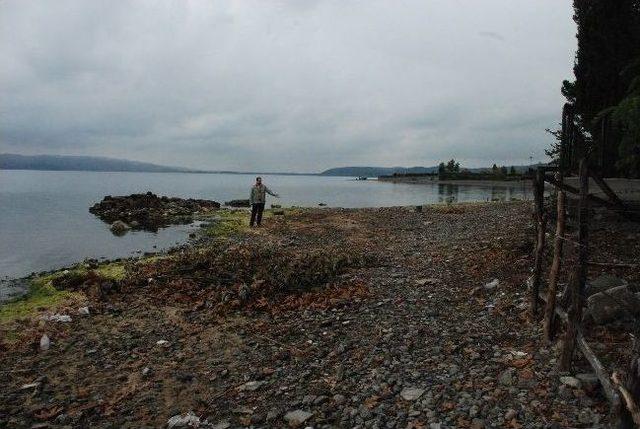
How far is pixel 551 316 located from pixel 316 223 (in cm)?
2099

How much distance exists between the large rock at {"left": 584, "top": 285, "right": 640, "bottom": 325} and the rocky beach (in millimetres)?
291

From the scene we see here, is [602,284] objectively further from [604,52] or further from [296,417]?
[604,52]

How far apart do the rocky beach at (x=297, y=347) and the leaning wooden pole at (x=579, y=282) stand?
1.08 feet

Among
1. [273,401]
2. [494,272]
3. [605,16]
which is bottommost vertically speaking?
[273,401]

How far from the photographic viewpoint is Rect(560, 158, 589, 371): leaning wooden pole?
6.61m

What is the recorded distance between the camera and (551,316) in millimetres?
7730

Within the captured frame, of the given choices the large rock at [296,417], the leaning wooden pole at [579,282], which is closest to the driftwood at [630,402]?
the leaning wooden pole at [579,282]

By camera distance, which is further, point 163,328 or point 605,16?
point 605,16

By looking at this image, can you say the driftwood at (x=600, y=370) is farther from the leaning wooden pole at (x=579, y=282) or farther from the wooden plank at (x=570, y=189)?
the wooden plank at (x=570, y=189)

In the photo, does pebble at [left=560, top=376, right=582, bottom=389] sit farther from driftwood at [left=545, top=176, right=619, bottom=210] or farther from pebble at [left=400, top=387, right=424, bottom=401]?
driftwood at [left=545, top=176, right=619, bottom=210]

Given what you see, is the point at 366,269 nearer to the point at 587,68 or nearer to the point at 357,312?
the point at 357,312

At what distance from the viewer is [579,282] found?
6.66m

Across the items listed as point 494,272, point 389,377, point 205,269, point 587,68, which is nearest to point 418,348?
point 389,377

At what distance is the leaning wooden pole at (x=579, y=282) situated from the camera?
6.61m
